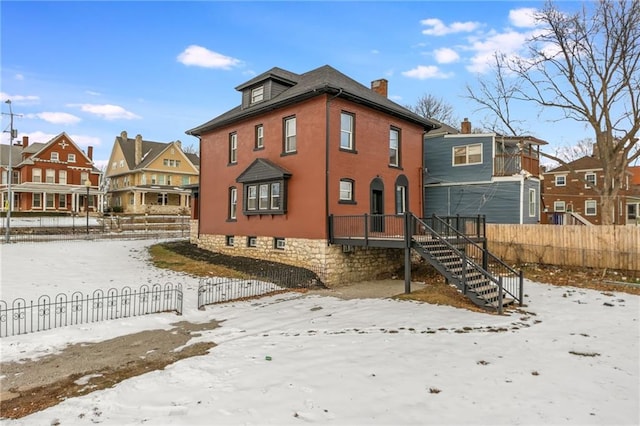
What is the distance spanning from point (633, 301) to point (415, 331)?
853cm

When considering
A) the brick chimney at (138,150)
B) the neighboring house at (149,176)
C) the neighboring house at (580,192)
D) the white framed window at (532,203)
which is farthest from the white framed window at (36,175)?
the neighboring house at (580,192)

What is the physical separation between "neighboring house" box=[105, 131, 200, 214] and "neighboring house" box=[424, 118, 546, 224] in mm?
34083

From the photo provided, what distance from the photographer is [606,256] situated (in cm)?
1579

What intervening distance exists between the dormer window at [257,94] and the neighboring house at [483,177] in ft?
35.2

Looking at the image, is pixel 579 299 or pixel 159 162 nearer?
pixel 579 299

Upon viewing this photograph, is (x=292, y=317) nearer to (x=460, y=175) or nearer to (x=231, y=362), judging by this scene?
(x=231, y=362)

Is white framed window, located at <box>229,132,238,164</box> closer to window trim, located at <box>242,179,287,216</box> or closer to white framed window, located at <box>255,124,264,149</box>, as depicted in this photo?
white framed window, located at <box>255,124,264,149</box>

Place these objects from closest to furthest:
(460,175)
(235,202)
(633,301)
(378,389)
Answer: (378,389) → (633,301) → (235,202) → (460,175)

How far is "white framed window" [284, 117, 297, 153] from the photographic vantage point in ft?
56.2

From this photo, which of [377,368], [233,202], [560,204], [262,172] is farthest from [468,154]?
[560,204]

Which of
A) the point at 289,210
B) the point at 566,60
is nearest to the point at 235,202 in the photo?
the point at 289,210

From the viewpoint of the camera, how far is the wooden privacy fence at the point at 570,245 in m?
15.3

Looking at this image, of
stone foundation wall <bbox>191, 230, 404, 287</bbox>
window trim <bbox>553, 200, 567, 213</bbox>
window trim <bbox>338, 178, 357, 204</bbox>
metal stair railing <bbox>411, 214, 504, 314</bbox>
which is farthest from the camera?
window trim <bbox>553, 200, 567, 213</bbox>

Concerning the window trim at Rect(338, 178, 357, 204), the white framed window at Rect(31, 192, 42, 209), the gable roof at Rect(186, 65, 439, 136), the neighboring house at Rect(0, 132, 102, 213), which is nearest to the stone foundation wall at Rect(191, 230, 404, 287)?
the window trim at Rect(338, 178, 357, 204)
